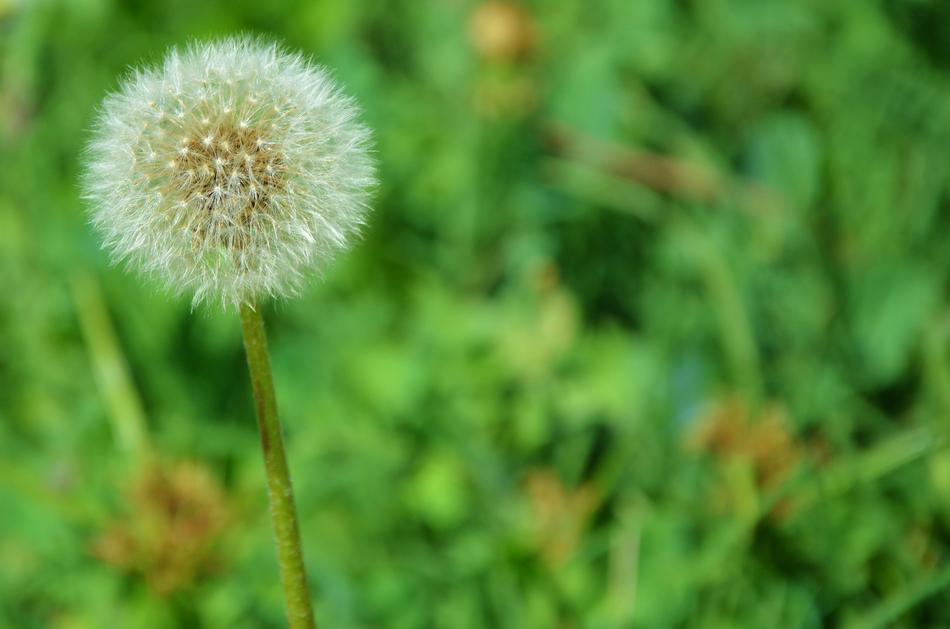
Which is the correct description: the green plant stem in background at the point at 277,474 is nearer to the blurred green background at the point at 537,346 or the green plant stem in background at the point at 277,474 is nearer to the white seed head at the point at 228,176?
the white seed head at the point at 228,176

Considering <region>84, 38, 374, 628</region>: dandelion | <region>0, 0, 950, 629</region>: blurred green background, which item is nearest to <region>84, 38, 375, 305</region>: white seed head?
<region>84, 38, 374, 628</region>: dandelion

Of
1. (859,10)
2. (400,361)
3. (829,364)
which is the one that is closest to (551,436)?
(400,361)

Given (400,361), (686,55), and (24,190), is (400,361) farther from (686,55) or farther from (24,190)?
(686,55)

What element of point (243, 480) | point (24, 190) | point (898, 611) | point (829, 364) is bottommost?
point (898, 611)

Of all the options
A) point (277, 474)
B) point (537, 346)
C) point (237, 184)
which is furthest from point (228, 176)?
point (537, 346)

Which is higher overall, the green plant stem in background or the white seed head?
the white seed head

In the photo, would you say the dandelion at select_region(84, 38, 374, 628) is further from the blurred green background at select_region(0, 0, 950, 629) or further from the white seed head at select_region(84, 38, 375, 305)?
the blurred green background at select_region(0, 0, 950, 629)
